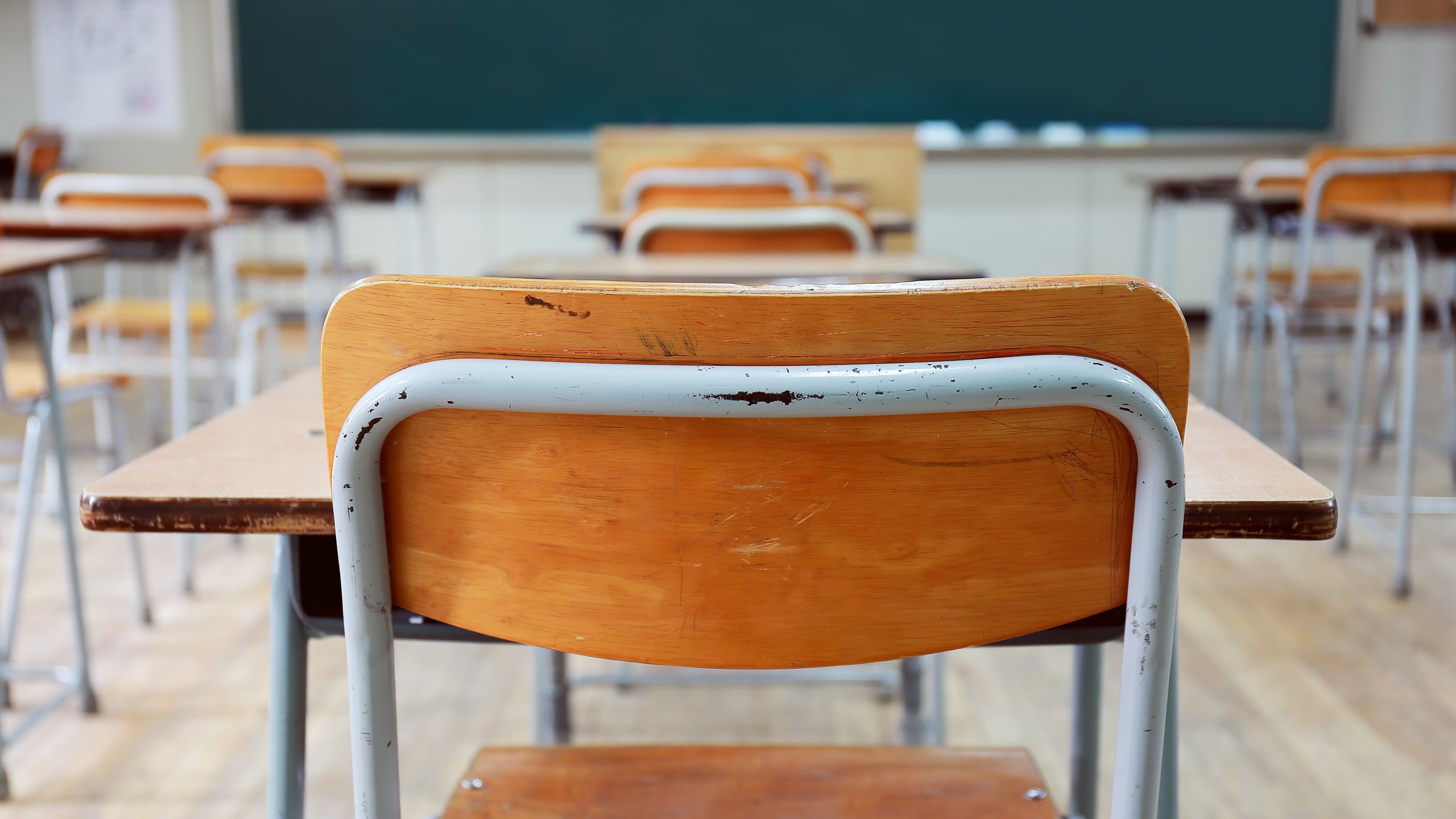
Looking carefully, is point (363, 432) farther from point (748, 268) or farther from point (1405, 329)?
point (1405, 329)

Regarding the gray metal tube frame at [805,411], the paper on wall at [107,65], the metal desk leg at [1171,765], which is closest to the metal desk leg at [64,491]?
the gray metal tube frame at [805,411]

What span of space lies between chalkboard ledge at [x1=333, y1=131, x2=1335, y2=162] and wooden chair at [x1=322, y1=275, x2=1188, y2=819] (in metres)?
5.65

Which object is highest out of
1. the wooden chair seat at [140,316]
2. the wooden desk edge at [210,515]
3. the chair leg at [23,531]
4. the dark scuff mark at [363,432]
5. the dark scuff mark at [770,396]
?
the dark scuff mark at [770,396]

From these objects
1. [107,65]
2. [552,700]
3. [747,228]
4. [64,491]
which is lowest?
[552,700]

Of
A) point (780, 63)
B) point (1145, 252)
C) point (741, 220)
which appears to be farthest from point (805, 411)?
point (780, 63)

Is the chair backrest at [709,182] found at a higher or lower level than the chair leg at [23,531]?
higher

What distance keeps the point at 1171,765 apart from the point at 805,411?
453 mm

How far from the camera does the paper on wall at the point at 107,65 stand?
6109mm

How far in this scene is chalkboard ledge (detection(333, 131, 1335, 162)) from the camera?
5988mm

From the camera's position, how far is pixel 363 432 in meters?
0.58

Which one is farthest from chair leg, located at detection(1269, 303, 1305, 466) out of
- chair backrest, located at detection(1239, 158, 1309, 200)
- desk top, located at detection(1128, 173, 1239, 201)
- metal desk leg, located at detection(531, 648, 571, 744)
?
metal desk leg, located at detection(531, 648, 571, 744)

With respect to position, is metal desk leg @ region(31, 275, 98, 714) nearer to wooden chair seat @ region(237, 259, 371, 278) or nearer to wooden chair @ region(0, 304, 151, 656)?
wooden chair @ region(0, 304, 151, 656)

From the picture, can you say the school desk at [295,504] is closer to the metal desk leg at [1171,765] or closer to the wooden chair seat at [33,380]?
the metal desk leg at [1171,765]

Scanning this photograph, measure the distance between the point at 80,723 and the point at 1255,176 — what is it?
11.4 ft
